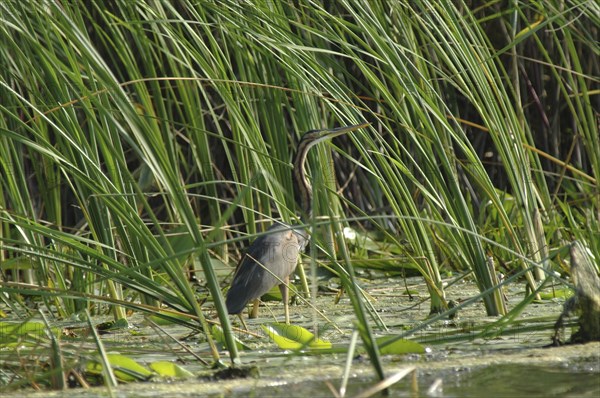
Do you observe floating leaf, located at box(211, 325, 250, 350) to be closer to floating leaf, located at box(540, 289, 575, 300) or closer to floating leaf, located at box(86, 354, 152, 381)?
floating leaf, located at box(86, 354, 152, 381)

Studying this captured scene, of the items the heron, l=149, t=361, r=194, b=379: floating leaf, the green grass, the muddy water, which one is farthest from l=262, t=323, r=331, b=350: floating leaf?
the heron

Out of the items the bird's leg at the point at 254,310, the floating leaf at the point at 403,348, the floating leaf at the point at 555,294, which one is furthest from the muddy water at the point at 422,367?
the bird's leg at the point at 254,310

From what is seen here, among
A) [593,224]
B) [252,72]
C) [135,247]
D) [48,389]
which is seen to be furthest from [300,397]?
[593,224]

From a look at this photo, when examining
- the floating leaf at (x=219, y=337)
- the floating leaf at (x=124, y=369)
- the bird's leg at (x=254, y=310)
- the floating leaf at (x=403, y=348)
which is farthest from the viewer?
the bird's leg at (x=254, y=310)

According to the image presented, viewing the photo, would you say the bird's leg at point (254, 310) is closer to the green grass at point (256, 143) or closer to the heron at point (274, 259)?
the heron at point (274, 259)

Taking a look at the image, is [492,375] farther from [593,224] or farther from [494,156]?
[494,156]

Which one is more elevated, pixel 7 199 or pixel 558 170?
pixel 7 199

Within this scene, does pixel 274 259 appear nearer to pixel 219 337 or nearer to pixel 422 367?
→ pixel 219 337

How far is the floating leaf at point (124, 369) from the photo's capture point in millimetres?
2803

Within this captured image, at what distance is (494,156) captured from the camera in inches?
269

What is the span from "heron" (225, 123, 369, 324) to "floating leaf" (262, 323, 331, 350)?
619 millimetres

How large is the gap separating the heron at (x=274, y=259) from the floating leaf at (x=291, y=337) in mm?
619

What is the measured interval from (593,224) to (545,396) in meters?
2.20

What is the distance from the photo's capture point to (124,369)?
110 inches
